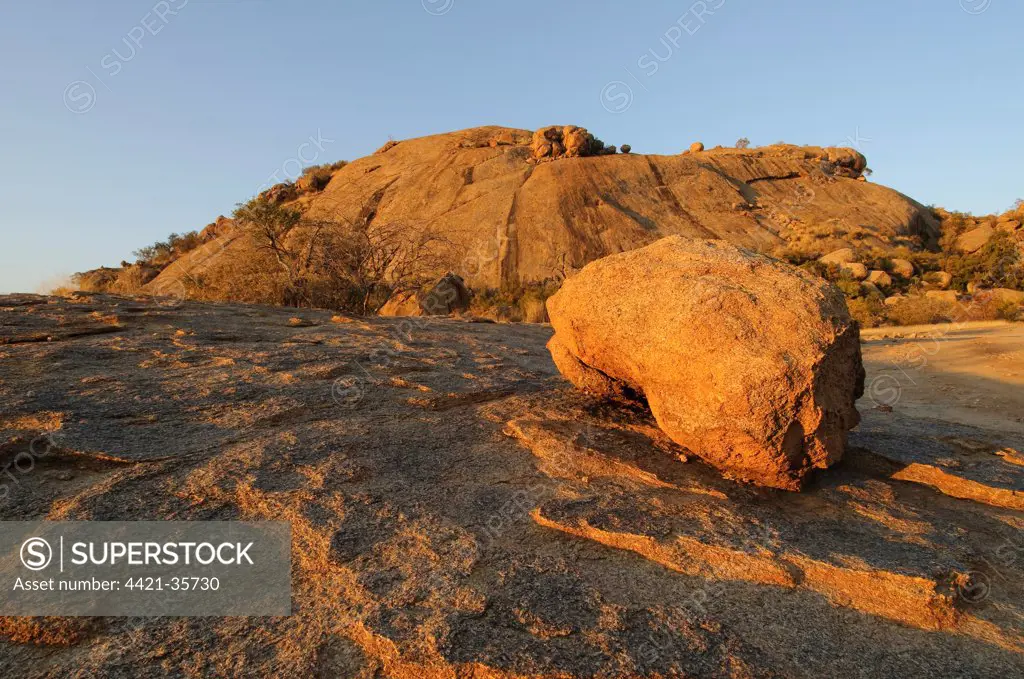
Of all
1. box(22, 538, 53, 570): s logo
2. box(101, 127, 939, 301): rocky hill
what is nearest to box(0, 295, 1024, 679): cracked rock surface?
box(22, 538, 53, 570): s logo

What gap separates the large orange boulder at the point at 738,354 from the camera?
2768 mm

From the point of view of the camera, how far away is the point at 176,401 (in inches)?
139

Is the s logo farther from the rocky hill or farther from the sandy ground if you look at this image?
the rocky hill

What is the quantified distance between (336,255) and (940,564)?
1083cm

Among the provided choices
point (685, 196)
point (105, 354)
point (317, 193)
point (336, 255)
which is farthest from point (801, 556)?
point (317, 193)

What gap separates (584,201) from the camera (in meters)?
25.3

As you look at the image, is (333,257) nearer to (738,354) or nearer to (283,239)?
(283,239)

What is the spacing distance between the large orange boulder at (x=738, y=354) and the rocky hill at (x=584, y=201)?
16.7 meters

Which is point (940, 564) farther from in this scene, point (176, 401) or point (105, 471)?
point (176, 401)

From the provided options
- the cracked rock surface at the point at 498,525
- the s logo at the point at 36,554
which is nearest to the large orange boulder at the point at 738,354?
the cracked rock surface at the point at 498,525

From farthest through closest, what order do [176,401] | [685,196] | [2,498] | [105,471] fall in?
[685,196] < [176,401] < [105,471] < [2,498]

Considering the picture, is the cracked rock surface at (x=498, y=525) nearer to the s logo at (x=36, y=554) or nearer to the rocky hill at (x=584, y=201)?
the s logo at (x=36, y=554)

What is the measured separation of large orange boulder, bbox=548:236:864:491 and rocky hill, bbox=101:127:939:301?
16726 millimetres

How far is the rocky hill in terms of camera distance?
2339 centimetres
